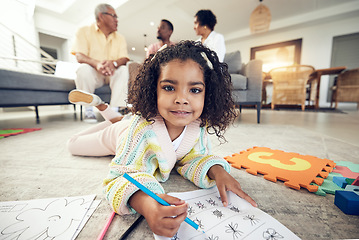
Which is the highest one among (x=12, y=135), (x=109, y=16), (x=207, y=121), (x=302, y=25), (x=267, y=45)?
Answer: (x=302, y=25)

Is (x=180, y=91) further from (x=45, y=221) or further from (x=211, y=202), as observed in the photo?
(x=45, y=221)

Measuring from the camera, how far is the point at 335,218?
345mm

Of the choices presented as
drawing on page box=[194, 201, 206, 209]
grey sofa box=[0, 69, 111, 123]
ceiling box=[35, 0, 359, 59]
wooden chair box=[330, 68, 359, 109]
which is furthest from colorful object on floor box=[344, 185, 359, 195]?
wooden chair box=[330, 68, 359, 109]

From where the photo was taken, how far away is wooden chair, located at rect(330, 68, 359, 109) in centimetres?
316

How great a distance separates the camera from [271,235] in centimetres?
29

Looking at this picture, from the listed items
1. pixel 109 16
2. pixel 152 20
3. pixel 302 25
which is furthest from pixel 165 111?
pixel 302 25

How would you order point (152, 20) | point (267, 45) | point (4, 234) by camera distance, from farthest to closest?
point (267, 45)
point (152, 20)
point (4, 234)

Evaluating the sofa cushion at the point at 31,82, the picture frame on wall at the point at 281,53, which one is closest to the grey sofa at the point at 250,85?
the sofa cushion at the point at 31,82

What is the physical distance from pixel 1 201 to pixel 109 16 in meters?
1.77

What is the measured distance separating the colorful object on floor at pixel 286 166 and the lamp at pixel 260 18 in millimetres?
2890

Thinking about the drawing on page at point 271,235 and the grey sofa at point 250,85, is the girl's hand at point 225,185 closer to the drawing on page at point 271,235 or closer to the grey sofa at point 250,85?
the drawing on page at point 271,235

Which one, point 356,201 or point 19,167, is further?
point 19,167

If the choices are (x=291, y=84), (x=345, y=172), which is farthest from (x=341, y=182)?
(x=291, y=84)

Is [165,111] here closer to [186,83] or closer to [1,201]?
[186,83]
